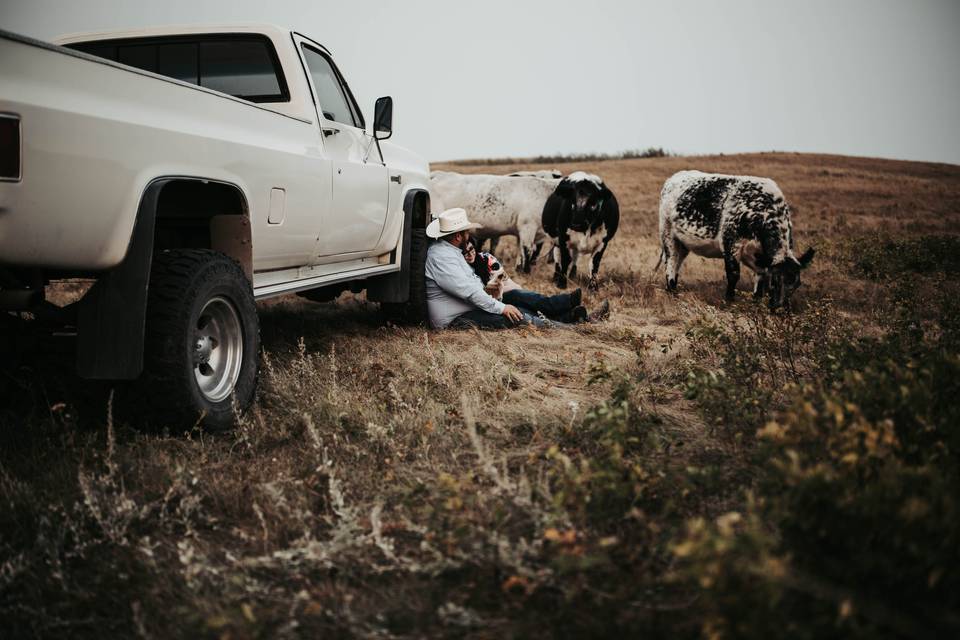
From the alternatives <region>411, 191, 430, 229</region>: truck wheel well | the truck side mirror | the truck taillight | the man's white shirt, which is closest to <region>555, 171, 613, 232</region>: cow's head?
<region>411, 191, 430, 229</region>: truck wheel well

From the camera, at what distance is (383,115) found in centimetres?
552

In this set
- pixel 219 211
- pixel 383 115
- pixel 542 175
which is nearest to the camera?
pixel 219 211

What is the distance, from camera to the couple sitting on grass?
21.3 ft

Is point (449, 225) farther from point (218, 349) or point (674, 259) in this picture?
point (674, 259)

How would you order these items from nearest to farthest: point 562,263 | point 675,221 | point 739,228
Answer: point 739,228
point 675,221
point 562,263

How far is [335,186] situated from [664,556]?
11.0 feet

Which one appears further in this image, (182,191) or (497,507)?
(182,191)

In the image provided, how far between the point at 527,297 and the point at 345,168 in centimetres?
271

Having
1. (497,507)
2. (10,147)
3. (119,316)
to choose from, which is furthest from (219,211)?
(497,507)

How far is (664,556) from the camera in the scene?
2.38m

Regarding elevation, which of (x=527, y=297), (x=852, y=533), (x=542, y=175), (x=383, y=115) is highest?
(x=542, y=175)

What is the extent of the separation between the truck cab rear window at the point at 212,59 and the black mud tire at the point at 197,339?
5.77 feet

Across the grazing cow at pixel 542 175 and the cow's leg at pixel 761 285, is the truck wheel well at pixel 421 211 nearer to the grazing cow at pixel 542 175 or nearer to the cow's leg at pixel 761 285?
the cow's leg at pixel 761 285

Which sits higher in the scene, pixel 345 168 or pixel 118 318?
pixel 345 168
